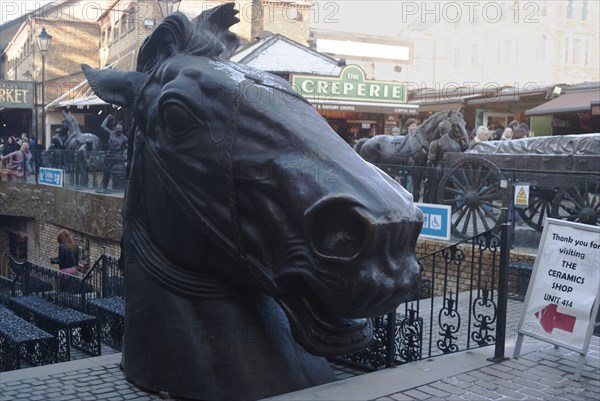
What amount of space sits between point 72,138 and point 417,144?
12.7 metres

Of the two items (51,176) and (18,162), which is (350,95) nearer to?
(51,176)

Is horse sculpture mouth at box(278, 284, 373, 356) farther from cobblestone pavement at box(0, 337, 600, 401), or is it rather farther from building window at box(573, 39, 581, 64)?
building window at box(573, 39, 581, 64)

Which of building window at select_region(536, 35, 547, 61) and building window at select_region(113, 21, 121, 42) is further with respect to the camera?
building window at select_region(113, 21, 121, 42)

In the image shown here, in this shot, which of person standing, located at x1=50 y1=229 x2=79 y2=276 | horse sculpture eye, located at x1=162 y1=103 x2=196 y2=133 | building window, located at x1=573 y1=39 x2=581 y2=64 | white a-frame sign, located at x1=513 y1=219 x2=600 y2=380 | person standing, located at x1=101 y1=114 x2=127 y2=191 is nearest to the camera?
horse sculpture eye, located at x1=162 y1=103 x2=196 y2=133

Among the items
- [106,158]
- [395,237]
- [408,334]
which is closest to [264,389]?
[395,237]

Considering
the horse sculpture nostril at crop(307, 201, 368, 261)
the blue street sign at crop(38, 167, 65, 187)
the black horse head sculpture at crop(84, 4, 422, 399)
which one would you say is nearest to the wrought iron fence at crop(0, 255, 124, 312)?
the black horse head sculpture at crop(84, 4, 422, 399)

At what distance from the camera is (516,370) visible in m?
4.67

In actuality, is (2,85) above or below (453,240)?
above

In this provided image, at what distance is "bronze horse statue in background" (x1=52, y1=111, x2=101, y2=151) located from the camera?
2150cm

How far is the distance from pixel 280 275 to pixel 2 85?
2895 centimetres

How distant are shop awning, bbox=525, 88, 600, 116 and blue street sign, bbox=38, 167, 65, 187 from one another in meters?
13.9

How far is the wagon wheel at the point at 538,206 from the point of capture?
11.9 m

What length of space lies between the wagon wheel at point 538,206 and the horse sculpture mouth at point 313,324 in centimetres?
1004

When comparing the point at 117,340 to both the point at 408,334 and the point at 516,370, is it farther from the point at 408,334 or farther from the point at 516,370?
the point at 516,370
